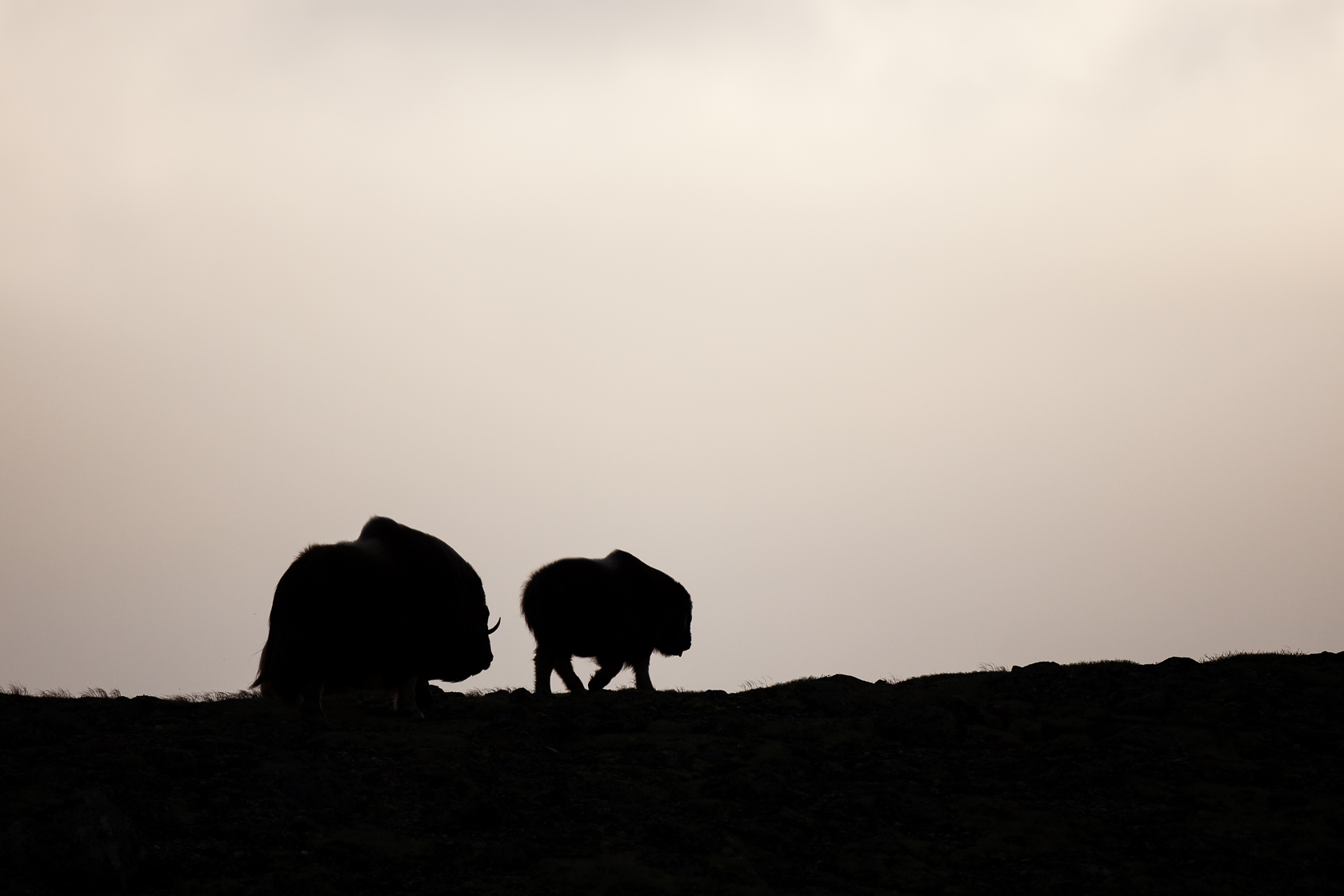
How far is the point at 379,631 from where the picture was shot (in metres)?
15.2

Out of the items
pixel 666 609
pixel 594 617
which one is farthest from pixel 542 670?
pixel 666 609

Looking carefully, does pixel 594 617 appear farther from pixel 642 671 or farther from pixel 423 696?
pixel 423 696

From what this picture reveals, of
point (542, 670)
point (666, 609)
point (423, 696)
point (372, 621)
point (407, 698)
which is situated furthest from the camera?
point (666, 609)

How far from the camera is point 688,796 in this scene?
12289 mm

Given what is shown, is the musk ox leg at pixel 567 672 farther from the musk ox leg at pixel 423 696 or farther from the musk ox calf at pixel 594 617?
the musk ox leg at pixel 423 696

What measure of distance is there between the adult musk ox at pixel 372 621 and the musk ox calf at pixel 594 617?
3.44 metres

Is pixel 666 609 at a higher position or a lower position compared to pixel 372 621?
higher

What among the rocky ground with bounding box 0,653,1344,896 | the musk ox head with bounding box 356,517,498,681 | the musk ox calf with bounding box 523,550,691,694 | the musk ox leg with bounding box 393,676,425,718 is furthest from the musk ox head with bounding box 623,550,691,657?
the musk ox leg with bounding box 393,676,425,718

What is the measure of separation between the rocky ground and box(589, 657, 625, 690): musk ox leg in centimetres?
471

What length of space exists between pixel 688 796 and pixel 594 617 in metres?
8.43

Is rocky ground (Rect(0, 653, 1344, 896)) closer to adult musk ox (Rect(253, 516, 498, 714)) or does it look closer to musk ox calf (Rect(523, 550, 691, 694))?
adult musk ox (Rect(253, 516, 498, 714))

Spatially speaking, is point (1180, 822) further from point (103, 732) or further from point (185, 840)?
point (103, 732)

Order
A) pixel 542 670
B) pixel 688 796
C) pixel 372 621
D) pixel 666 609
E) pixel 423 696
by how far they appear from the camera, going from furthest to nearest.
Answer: pixel 666 609 → pixel 542 670 → pixel 423 696 → pixel 372 621 → pixel 688 796

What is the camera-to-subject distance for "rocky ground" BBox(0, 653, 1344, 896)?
10.1 metres
